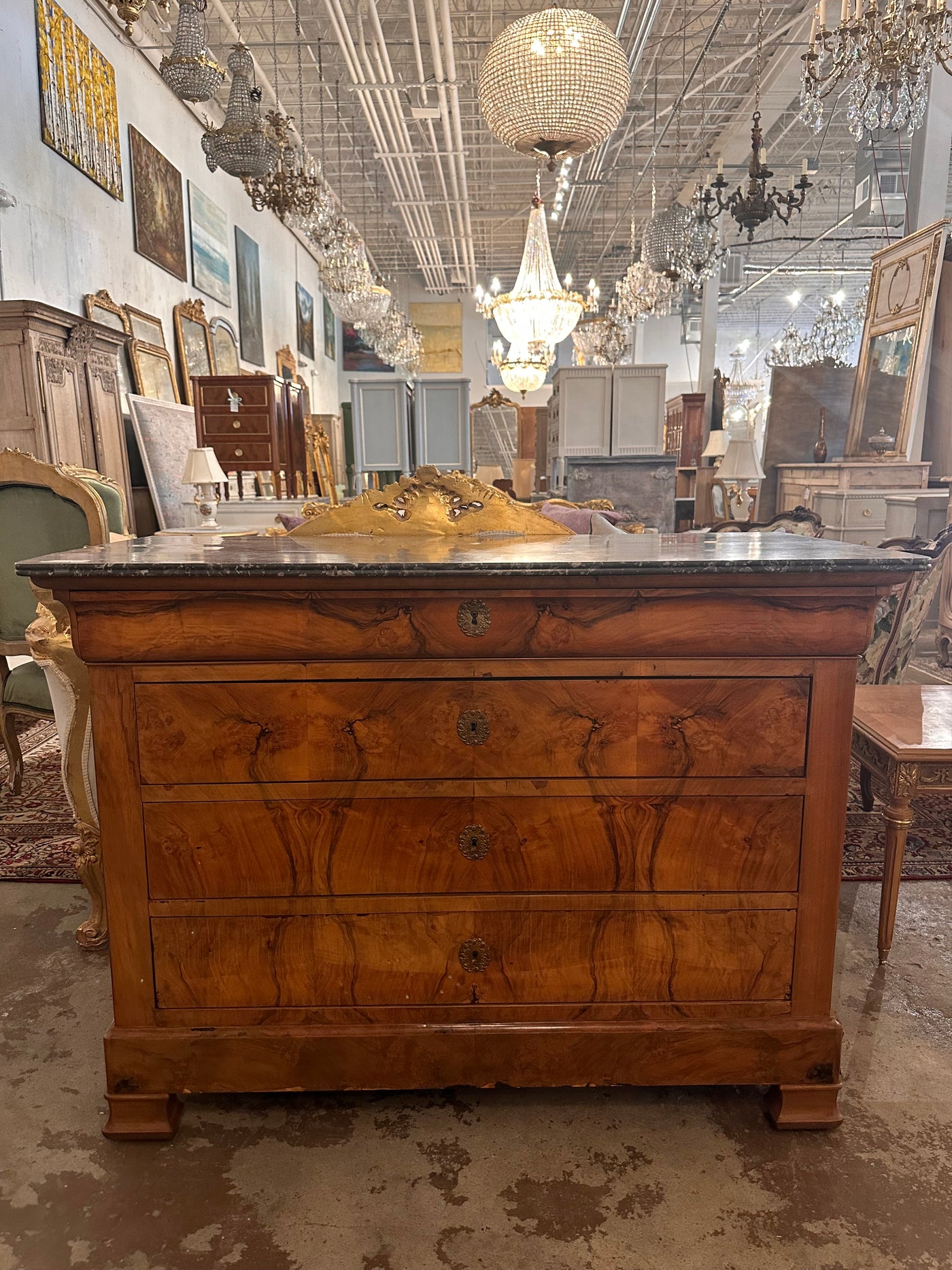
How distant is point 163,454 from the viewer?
299 inches

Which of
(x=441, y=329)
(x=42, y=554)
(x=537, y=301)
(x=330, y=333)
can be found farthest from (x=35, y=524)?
(x=441, y=329)

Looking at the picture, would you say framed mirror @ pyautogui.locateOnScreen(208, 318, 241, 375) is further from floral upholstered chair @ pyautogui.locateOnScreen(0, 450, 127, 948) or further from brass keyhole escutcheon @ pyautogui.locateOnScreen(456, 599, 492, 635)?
brass keyhole escutcheon @ pyautogui.locateOnScreen(456, 599, 492, 635)

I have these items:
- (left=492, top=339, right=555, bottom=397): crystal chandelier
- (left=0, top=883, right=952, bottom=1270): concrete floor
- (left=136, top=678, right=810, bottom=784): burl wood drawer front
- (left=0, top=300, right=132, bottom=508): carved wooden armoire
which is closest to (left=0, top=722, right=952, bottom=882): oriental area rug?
(left=0, top=883, right=952, bottom=1270): concrete floor

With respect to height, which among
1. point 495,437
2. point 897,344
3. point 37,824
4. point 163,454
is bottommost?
point 37,824

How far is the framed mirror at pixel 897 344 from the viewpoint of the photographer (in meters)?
6.41

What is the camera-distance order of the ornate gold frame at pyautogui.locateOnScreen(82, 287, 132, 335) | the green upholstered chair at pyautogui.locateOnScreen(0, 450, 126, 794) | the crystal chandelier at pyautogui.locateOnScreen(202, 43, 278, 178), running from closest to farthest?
the green upholstered chair at pyautogui.locateOnScreen(0, 450, 126, 794) → the crystal chandelier at pyautogui.locateOnScreen(202, 43, 278, 178) → the ornate gold frame at pyautogui.locateOnScreen(82, 287, 132, 335)

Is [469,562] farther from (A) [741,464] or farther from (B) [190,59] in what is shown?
(A) [741,464]

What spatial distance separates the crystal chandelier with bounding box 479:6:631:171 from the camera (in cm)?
417

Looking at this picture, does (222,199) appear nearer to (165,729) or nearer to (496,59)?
(496,59)

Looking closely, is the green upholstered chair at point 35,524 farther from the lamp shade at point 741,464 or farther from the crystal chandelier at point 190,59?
the lamp shade at point 741,464

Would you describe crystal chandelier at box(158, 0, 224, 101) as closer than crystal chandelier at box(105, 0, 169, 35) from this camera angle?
No

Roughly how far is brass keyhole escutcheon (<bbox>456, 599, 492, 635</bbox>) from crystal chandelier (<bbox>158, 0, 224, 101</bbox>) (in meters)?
4.85

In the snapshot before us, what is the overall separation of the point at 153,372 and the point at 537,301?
12.7ft

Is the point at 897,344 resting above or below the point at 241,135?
below
